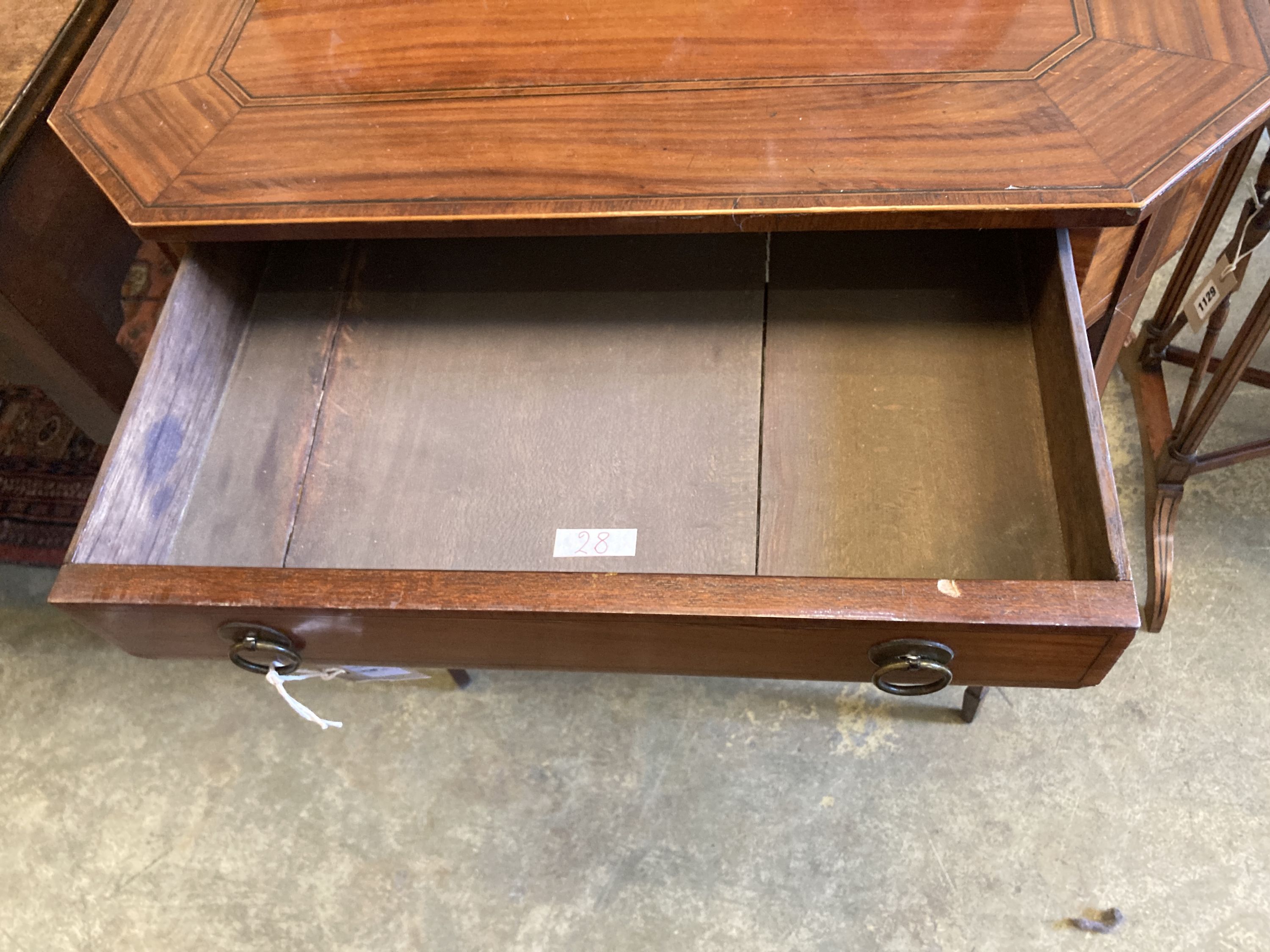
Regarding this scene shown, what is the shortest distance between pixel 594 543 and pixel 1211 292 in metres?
0.75

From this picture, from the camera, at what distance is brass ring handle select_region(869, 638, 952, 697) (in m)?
0.62

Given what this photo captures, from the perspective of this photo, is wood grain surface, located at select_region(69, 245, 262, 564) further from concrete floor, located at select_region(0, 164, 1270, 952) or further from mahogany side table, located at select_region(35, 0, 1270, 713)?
concrete floor, located at select_region(0, 164, 1270, 952)

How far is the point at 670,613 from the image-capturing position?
0.61 metres

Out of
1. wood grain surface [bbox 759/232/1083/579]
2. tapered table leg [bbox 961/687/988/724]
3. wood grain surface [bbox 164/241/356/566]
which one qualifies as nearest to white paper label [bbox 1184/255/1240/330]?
wood grain surface [bbox 759/232/1083/579]

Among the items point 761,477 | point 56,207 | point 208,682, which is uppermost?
point 56,207

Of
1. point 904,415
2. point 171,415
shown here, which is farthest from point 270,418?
point 904,415

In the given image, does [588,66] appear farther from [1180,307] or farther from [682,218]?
[1180,307]

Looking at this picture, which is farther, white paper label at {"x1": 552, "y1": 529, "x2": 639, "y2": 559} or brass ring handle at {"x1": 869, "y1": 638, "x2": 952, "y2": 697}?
white paper label at {"x1": 552, "y1": 529, "x2": 639, "y2": 559}

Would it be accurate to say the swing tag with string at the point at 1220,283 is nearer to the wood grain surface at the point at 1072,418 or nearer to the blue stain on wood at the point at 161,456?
the wood grain surface at the point at 1072,418

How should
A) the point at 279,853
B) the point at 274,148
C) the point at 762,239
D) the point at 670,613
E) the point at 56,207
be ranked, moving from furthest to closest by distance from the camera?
the point at 279,853, the point at 56,207, the point at 762,239, the point at 274,148, the point at 670,613

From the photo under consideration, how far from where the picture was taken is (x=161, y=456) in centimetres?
79

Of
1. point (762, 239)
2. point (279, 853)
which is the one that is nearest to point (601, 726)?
point (279, 853)

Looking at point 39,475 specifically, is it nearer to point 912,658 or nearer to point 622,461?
point 622,461

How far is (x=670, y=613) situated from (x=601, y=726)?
67 cm
